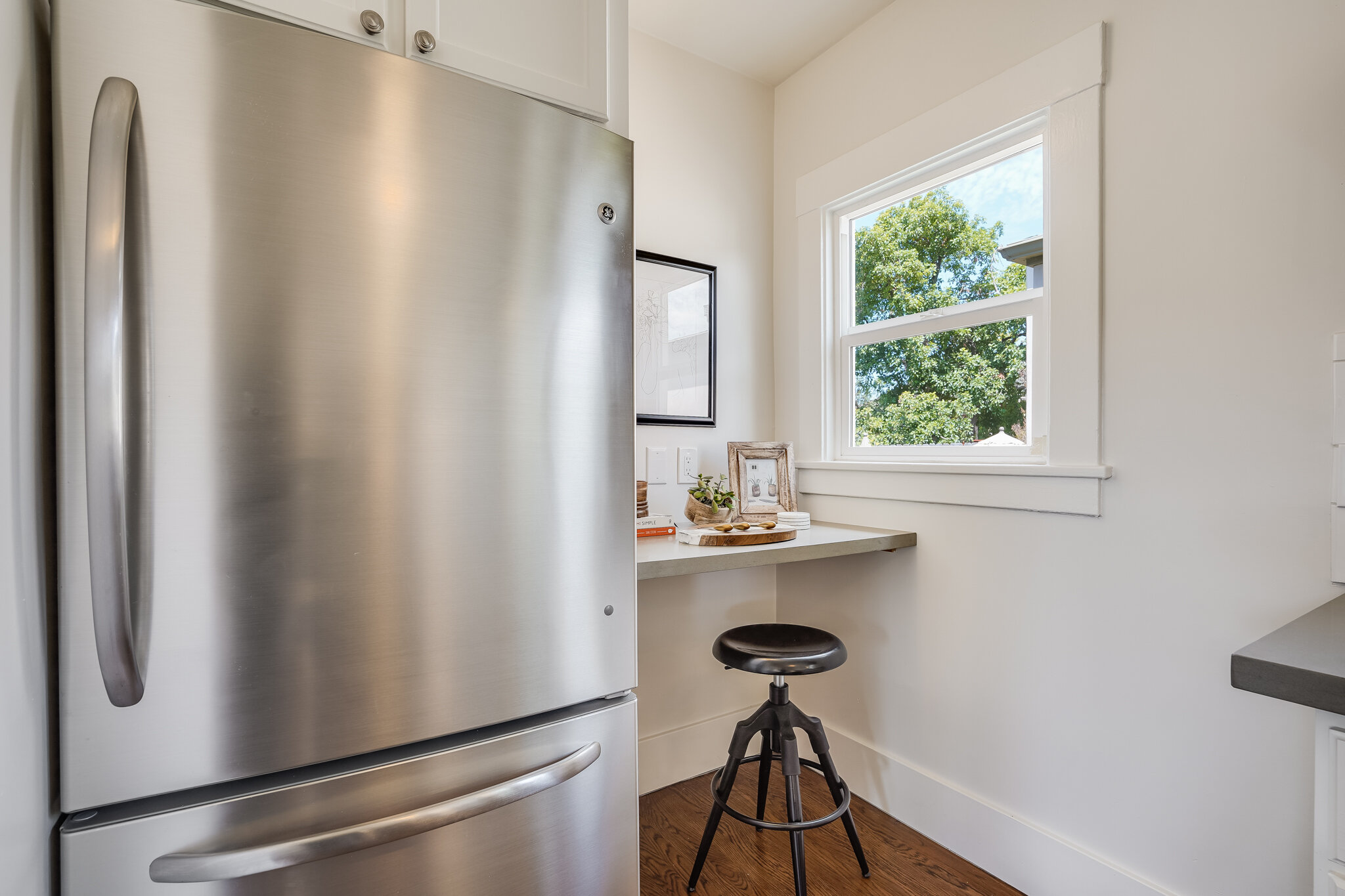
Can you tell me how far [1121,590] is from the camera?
1.46 meters

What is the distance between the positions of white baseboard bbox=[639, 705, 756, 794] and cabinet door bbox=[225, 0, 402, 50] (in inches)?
76.4

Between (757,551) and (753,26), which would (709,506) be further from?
(753,26)

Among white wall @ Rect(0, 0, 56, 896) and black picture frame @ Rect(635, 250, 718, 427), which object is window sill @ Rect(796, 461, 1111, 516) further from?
white wall @ Rect(0, 0, 56, 896)

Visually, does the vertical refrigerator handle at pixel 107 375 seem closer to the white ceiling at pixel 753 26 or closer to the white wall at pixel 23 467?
the white wall at pixel 23 467

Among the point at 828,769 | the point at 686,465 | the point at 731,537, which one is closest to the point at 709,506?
the point at 686,465

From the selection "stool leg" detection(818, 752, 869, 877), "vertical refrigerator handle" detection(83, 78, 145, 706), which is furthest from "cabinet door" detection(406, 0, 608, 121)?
"stool leg" detection(818, 752, 869, 877)

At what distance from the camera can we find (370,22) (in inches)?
37.7

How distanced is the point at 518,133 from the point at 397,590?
2.29 feet

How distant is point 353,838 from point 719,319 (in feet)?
5.94

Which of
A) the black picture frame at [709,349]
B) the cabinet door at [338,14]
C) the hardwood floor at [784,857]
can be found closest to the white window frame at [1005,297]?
the black picture frame at [709,349]

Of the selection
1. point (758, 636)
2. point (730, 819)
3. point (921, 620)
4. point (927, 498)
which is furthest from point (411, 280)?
point (730, 819)

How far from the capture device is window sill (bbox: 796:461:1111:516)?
60.0 inches

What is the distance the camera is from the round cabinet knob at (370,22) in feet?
3.14

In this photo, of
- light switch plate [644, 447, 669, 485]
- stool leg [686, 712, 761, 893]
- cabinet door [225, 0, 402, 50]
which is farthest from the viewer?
light switch plate [644, 447, 669, 485]
